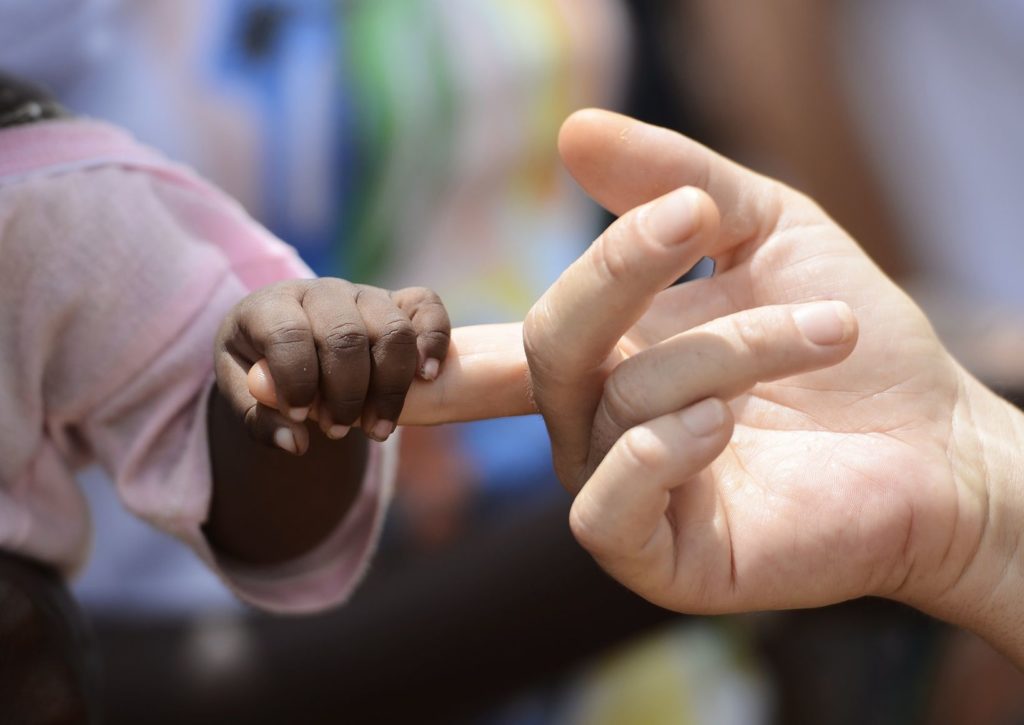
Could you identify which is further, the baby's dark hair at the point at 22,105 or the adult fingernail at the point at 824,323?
the baby's dark hair at the point at 22,105

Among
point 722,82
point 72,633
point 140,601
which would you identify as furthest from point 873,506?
point 722,82

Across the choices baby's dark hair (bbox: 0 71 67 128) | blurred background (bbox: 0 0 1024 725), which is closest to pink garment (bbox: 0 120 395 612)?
baby's dark hair (bbox: 0 71 67 128)

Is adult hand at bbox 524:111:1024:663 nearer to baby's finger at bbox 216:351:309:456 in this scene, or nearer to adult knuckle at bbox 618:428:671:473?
adult knuckle at bbox 618:428:671:473

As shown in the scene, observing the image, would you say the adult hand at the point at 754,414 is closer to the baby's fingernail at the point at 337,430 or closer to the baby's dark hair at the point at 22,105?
the baby's fingernail at the point at 337,430

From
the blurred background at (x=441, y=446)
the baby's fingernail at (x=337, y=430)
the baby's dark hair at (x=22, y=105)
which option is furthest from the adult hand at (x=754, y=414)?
the blurred background at (x=441, y=446)

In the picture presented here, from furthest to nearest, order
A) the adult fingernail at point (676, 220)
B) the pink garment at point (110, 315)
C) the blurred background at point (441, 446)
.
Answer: the blurred background at point (441, 446) → the pink garment at point (110, 315) → the adult fingernail at point (676, 220)

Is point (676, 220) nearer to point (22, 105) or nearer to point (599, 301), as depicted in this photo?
point (599, 301)

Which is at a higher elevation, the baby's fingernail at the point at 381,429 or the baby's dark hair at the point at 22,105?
the baby's dark hair at the point at 22,105
